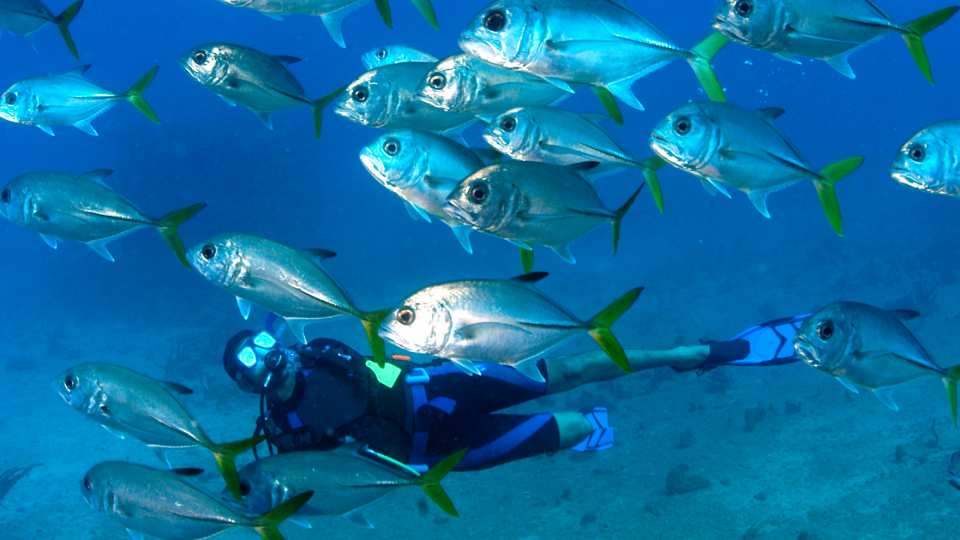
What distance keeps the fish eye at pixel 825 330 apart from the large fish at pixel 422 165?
1647 millimetres

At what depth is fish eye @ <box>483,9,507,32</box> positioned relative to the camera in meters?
2.75

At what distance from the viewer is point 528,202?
2922 millimetres

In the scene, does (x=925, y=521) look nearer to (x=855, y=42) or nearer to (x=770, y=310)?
(x=855, y=42)

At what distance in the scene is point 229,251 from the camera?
3.15 m

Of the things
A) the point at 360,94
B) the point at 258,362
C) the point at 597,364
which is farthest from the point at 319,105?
the point at 597,364

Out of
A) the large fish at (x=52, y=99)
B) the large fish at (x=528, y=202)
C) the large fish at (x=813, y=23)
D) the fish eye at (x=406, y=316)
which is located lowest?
the large fish at (x=52, y=99)

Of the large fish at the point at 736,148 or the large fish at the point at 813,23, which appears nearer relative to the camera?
the large fish at the point at 813,23

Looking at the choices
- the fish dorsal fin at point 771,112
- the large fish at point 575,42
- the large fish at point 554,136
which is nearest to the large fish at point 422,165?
the large fish at point 554,136

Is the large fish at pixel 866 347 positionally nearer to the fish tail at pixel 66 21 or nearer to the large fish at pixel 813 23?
the large fish at pixel 813 23

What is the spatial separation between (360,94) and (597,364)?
4.52 meters

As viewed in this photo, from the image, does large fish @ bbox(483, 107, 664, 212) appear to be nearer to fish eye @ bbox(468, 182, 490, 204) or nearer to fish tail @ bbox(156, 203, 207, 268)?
fish eye @ bbox(468, 182, 490, 204)

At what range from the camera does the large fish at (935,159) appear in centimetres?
291

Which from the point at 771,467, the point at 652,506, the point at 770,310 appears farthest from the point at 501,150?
the point at 770,310

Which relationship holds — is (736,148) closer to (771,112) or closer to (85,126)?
(771,112)
